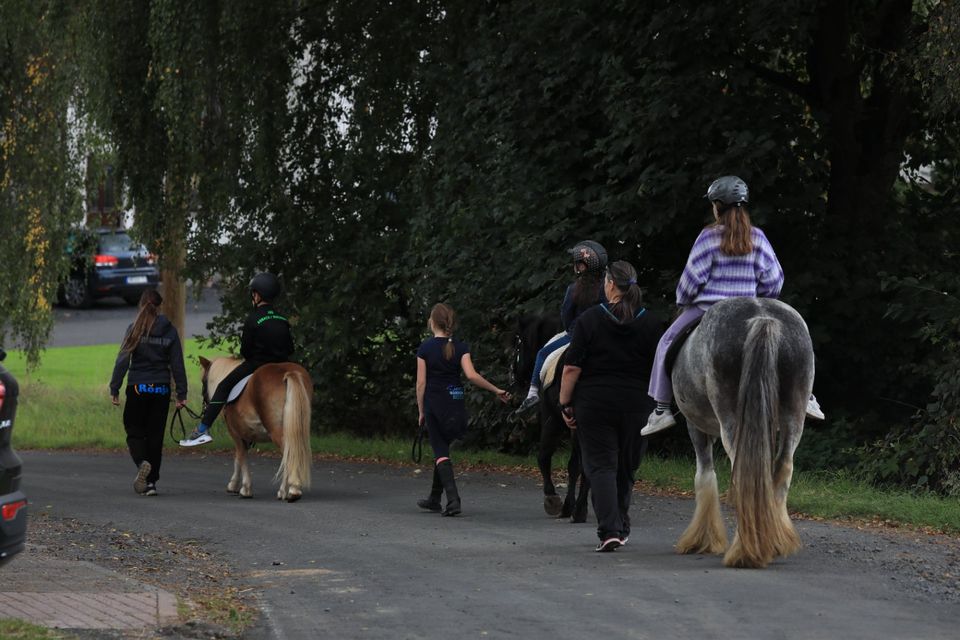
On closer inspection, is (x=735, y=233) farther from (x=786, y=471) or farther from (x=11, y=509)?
(x=11, y=509)

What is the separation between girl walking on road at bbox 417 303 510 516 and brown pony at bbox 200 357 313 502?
1.54 metres

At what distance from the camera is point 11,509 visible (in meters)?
8.10

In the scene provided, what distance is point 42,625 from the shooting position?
8.47 metres

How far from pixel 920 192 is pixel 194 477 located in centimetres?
917

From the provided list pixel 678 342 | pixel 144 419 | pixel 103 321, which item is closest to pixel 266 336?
pixel 144 419

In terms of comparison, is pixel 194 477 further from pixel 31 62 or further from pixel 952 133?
pixel 952 133

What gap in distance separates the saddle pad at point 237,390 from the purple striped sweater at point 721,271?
233 inches

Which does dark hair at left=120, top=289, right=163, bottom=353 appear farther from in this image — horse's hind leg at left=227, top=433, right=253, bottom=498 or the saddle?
the saddle

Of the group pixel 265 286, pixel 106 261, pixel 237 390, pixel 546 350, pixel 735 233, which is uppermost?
pixel 106 261

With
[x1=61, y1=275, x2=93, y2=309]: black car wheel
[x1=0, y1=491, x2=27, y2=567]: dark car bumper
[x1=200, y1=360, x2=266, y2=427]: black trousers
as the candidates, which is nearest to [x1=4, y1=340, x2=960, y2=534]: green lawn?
[x1=200, y1=360, x2=266, y2=427]: black trousers

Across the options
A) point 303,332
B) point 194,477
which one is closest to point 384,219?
Result: point 303,332

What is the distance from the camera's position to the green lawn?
45.1 feet

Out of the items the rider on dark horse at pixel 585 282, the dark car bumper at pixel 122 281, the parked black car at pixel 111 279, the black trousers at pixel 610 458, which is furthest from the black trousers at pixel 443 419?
the dark car bumper at pixel 122 281

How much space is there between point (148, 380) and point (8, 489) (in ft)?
27.1
